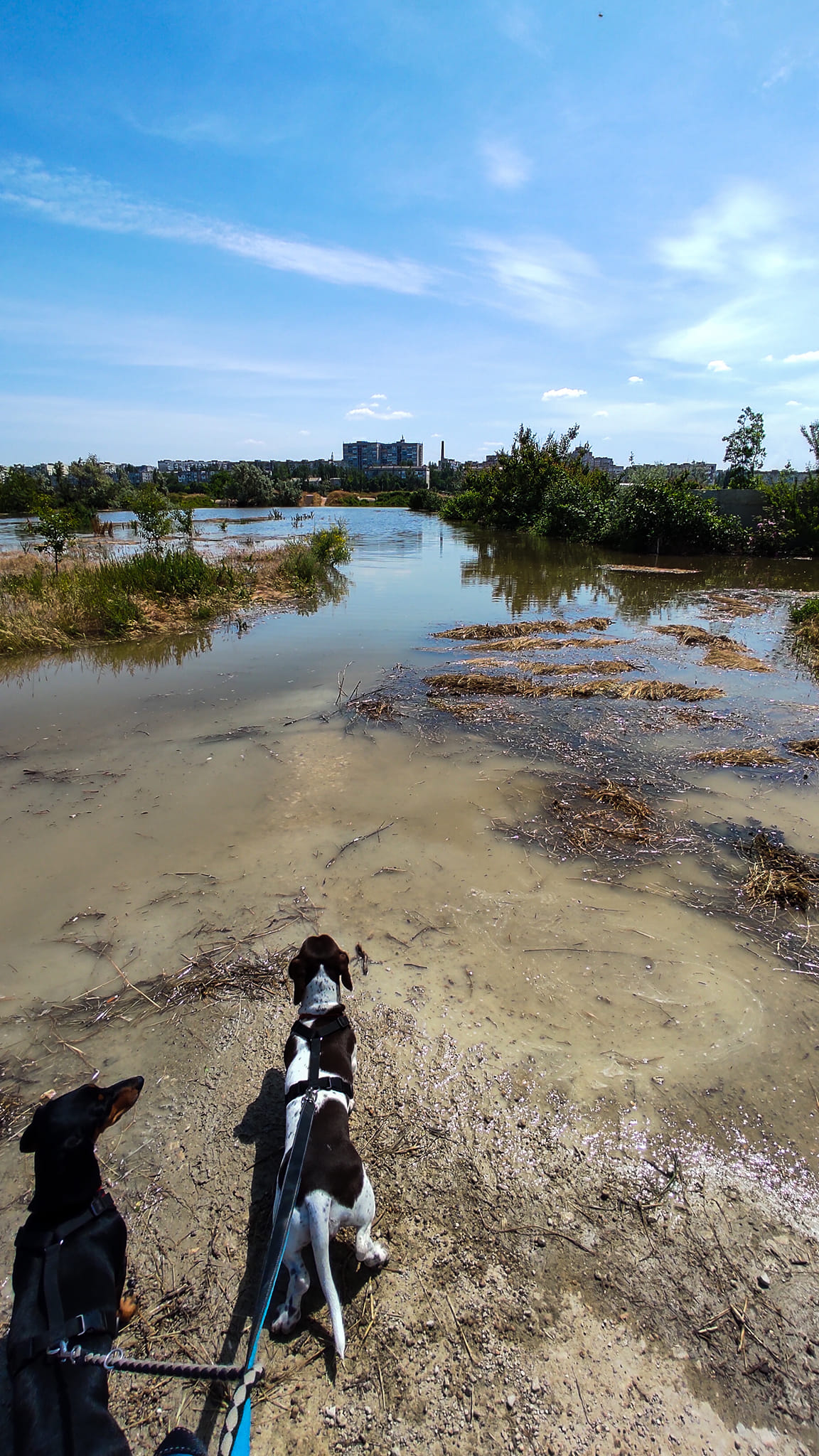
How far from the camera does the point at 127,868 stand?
4.32 metres

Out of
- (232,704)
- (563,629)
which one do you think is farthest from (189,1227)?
(563,629)

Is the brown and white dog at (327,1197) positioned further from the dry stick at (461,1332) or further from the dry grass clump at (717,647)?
the dry grass clump at (717,647)

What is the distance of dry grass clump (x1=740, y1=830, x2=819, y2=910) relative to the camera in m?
3.86

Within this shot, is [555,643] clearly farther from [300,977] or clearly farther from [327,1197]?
[327,1197]

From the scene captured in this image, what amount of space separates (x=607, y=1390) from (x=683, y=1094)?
46.3 inches

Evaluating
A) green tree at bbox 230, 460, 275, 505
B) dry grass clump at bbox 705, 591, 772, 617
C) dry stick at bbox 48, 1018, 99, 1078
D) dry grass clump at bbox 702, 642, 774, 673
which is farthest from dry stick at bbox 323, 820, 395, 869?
green tree at bbox 230, 460, 275, 505

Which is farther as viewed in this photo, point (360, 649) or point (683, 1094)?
point (360, 649)

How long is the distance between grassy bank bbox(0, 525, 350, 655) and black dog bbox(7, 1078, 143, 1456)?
35.1ft

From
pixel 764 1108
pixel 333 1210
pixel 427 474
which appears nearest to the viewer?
pixel 333 1210

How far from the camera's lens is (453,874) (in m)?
4.17

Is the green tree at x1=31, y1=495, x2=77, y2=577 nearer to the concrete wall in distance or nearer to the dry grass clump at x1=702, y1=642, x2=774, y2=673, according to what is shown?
the dry grass clump at x1=702, y1=642, x2=774, y2=673

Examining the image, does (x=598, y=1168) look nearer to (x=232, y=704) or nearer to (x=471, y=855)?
(x=471, y=855)

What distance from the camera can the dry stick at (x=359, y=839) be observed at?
434 cm

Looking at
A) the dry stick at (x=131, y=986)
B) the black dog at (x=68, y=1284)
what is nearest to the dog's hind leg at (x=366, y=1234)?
the black dog at (x=68, y=1284)
